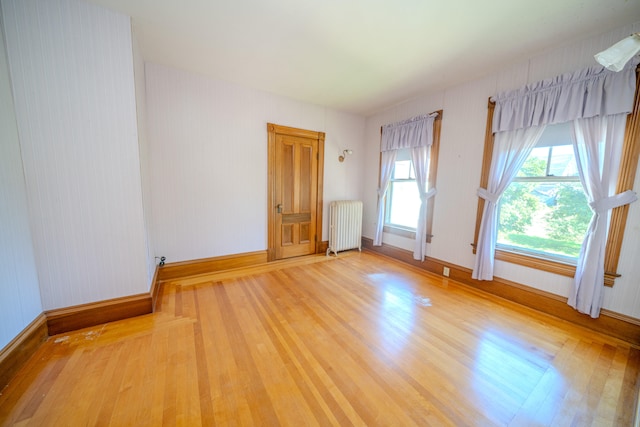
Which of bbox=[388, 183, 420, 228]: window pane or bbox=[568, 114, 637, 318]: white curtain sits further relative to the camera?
bbox=[388, 183, 420, 228]: window pane

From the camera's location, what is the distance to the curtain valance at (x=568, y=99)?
186 cm

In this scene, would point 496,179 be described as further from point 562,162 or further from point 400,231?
point 400,231

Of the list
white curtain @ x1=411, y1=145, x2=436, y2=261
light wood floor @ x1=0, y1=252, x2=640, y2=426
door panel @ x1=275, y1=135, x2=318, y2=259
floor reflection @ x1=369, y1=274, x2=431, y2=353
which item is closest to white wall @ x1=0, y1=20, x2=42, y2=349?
light wood floor @ x1=0, y1=252, x2=640, y2=426

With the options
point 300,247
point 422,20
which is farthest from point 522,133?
point 300,247

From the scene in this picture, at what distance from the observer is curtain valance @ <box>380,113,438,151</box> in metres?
3.34

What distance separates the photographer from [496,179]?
263 centimetres

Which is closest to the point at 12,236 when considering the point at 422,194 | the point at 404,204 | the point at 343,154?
the point at 343,154

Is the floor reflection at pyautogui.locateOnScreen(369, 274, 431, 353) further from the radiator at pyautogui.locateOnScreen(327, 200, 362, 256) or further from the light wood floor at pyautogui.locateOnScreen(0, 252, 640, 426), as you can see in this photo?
the radiator at pyautogui.locateOnScreen(327, 200, 362, 256)

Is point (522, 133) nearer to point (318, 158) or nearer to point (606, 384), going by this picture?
point (606, 384)

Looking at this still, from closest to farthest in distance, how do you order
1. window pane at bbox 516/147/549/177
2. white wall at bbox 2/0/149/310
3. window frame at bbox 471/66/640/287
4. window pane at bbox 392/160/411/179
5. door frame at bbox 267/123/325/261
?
white wall at bbox 2/0/149/310
window frame at bbox 471/66/640/287
window pane at bbox 516/147/549/177
door frame at bbox 267/123/325/261
window pane at bbox 392/160/411/179

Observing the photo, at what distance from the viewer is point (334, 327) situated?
2029 mm

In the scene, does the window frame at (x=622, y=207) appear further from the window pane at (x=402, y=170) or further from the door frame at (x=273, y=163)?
the door frame at (x=273, y=163)

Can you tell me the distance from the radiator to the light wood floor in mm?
1736

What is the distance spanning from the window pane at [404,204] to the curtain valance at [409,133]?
669mm
